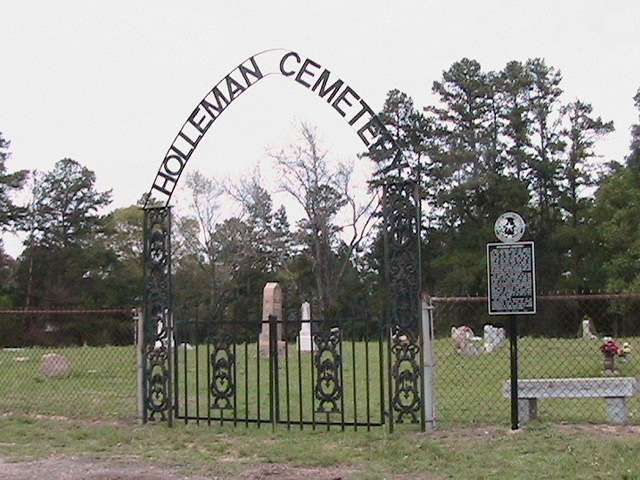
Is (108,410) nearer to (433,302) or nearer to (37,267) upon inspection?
(433,302)

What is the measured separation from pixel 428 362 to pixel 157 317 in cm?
343

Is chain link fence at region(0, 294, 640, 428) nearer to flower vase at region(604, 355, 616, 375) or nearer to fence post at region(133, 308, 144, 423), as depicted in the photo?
flower vase at region(604, 355, 616, 375)

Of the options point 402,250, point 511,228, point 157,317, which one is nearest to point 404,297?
point 402,250

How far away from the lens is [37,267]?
144ft

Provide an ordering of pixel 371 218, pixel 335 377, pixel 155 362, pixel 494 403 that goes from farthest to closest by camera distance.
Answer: pixel 371 218, pixel 494 403, pixel 155 362, pixel 335 377

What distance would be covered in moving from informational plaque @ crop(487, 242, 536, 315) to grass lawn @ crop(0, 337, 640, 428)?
1.43 metres

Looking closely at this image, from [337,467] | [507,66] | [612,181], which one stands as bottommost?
[337,467]

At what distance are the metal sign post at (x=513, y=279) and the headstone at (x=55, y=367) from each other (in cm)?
1043

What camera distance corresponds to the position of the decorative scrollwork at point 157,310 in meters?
10.2

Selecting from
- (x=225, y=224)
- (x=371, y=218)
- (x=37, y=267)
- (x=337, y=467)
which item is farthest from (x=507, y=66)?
(x=337, y=467)

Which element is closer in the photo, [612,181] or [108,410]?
[108,410]

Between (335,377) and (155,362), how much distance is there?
2.39m

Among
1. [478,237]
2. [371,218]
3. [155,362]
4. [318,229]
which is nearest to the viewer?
[155,362]

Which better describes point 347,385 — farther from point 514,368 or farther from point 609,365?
point 514,368
